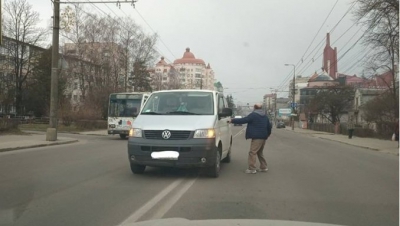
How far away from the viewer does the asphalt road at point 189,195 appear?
5.69m

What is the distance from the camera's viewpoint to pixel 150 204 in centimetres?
638

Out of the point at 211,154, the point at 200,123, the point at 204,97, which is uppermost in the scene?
the point at 204,97

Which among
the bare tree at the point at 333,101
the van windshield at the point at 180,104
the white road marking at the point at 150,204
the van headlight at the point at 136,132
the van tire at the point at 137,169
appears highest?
the bare tree at the point at 333,101

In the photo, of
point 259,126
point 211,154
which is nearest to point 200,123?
point 211,154

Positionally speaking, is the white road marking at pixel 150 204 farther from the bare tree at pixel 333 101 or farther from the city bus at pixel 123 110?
the bare tree at pixel 333 101

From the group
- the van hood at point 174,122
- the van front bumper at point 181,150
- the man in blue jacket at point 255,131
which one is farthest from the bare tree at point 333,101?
the van front bumper at point 181,150

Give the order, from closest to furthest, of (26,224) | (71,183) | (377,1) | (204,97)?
(26,224) → (71,183) → (204,97) → (377,1)

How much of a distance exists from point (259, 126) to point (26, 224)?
19.6ft

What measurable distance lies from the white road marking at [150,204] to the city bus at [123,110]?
56.3ft

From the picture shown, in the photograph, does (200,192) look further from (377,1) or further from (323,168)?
(377,1)

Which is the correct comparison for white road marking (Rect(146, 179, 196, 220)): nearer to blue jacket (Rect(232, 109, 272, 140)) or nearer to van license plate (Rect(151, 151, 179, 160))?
van license plate (Rect(151, 151, 179, 160))

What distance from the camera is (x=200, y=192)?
7395mm

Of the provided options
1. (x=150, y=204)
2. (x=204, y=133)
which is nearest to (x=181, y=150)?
(x=204, y=133)

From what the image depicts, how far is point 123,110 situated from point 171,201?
19.5 meters
